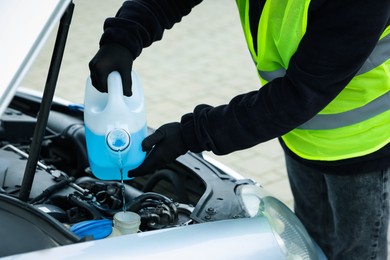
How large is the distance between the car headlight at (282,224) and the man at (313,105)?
159mm

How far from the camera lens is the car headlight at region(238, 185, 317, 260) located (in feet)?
6.01

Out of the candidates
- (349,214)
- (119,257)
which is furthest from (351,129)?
(119,257)

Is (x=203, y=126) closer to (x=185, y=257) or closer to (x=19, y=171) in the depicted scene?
(x=185, y=257)

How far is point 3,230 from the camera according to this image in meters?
1.65

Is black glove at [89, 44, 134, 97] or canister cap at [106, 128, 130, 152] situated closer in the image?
canister cap at [106, 128, 130, 152]

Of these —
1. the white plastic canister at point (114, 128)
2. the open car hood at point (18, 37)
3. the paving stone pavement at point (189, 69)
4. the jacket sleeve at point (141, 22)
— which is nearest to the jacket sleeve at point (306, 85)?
the white plastic canister at point (114, 128)

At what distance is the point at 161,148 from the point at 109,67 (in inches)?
11.1

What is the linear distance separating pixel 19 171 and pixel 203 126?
2.41 ft

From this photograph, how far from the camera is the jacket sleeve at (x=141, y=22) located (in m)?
2.24

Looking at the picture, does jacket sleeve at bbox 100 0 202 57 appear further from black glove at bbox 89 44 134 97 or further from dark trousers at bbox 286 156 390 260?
dark trousers at bbox 286 156 390 260

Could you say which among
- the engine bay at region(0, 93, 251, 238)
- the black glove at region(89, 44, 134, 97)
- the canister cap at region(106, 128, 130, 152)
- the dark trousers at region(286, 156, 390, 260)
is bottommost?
the dark trousers at region(286, 156, 390, 260)

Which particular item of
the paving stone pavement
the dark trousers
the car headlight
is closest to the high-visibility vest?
the dark trousers

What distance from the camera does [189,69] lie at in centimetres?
533

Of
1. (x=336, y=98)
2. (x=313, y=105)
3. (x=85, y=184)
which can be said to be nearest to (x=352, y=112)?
(x=336, y=98)
